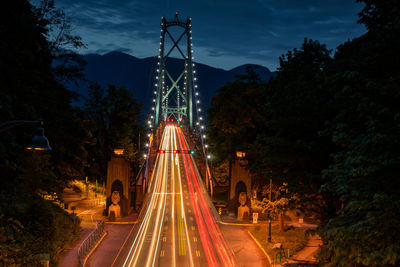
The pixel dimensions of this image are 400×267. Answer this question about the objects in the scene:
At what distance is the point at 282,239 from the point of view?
2641 centimetres

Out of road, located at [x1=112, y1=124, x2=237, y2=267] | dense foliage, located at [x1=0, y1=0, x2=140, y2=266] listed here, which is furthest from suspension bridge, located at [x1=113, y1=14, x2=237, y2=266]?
dense foliage, located at [x1=0, y1=0, x2=140, y2=266]

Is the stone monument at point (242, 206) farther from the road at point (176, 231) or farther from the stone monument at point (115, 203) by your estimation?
the stone monument at point (115, 203)

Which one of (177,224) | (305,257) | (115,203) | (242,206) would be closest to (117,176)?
(115,203)

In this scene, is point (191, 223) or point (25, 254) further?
point (191, 223)

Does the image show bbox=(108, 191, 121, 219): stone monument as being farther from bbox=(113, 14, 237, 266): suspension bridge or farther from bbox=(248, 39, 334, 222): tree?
bbox=(248, 39, 334, 222): tree

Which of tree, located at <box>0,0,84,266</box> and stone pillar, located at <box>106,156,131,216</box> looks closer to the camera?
tree, located at <box>0,0,84,266</box>

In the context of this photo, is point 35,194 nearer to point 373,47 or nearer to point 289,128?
point 289,128

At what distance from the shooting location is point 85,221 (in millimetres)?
32438

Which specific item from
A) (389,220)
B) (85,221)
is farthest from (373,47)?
(85,221)

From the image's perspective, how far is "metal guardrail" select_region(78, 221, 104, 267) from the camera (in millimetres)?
21061

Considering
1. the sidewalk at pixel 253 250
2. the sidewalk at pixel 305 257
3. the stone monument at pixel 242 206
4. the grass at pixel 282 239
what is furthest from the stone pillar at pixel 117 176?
the sidewalk at pixel 305 257

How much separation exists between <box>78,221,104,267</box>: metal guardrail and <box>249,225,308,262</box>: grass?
1085 centimetres

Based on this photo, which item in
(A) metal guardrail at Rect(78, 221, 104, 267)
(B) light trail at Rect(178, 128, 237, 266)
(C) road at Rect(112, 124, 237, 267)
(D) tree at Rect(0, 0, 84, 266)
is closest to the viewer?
(D) tree at Rect(0, 0, 84, 266)

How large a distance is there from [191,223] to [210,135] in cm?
2580
